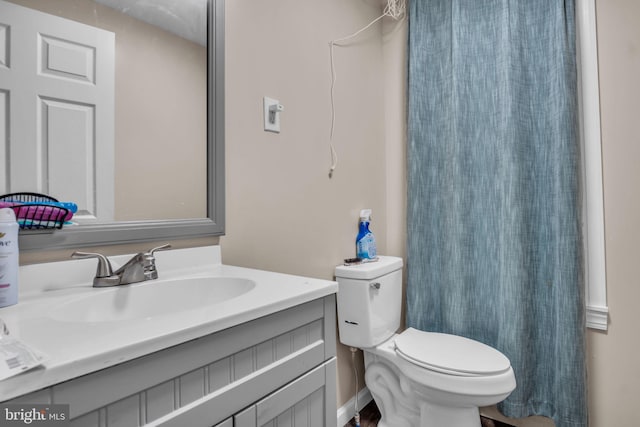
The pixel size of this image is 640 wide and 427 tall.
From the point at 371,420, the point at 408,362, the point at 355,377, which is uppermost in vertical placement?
the point at 408,362

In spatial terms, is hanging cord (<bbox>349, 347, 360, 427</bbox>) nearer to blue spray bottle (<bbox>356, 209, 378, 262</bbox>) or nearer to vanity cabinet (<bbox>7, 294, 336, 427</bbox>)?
blue spray bottle (<bbox>356, 209, 378, 262</bbox>)

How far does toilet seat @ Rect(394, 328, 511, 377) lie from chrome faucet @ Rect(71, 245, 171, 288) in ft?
3.27

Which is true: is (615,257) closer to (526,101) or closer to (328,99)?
(526,101)

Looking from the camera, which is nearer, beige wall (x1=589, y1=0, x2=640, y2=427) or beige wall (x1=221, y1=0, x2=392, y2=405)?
beige wall (x1=221, y1=0, x2=392, y2=405)

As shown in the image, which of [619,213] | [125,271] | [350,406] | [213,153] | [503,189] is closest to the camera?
[125,271]

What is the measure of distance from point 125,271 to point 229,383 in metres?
0.42

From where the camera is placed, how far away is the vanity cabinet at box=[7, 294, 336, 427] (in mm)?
477

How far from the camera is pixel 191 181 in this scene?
1078 mm

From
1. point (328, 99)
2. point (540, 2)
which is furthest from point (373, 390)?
point (540, 2)

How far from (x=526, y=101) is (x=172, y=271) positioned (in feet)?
5.24

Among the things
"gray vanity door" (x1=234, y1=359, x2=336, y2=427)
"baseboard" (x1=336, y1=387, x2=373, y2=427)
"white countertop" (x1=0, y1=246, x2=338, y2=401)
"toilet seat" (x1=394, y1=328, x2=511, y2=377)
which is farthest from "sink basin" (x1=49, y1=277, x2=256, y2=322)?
"baseboard" (x1=336, y1=387, x2=373, y2=427)

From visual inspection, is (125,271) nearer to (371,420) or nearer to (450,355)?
(450,355)

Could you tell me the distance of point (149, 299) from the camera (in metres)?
0.89

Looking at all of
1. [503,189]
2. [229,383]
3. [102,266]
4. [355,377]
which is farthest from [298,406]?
[503,189]
